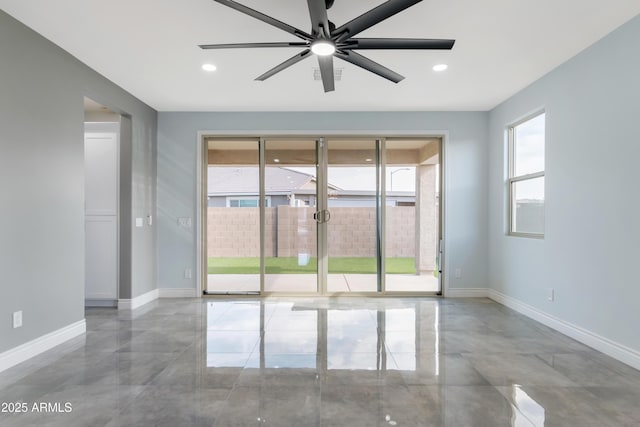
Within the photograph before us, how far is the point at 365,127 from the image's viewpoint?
4863 mm

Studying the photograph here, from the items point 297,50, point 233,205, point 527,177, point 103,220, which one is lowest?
point 103,220

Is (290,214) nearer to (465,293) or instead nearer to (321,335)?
(321,335)

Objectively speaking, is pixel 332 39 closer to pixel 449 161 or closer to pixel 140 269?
pixel 449 161

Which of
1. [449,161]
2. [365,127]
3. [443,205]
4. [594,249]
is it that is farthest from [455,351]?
[365,127]

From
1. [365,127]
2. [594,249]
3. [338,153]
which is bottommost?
[594,249]

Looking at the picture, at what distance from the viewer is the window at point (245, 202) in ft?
16.3

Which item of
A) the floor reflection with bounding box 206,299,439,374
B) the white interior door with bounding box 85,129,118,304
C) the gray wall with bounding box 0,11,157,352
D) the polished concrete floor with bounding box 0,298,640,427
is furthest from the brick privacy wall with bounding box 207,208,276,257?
the gray wall with bounding box 0,11,157,352

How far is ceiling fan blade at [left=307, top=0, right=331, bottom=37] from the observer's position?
71.7 inches

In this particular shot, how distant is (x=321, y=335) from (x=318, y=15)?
8.61 ft

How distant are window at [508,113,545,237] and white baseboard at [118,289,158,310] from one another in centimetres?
489

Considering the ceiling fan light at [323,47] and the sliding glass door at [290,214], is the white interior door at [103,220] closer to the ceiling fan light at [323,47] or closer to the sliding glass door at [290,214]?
the sliding glass door at [290,214]

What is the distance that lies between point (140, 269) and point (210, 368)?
2.47 m

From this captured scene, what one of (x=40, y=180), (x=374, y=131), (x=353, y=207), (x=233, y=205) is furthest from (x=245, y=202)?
(x=40, y=180)

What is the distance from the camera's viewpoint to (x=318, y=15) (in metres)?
1.94
